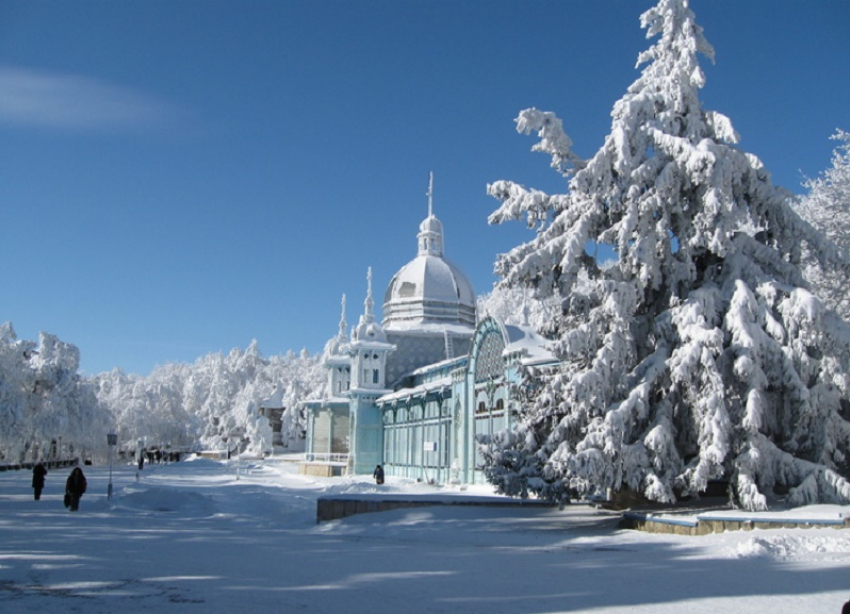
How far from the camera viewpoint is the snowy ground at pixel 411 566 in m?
8.33

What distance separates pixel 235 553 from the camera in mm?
12344

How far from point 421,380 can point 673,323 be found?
26.7m

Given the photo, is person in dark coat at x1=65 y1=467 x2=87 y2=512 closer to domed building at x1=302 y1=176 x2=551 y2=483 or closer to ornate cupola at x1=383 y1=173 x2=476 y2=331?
domed building at x1=302 y1=176 x2=551 y2=483

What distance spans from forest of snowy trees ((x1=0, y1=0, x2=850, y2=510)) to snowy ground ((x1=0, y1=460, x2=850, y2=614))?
5.46ft

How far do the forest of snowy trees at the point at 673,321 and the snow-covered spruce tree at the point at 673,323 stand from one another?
36 millimetres

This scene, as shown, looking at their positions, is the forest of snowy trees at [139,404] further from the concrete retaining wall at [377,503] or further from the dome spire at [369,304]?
the concrete retaining wall at [377,503]

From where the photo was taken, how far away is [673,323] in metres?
16.3

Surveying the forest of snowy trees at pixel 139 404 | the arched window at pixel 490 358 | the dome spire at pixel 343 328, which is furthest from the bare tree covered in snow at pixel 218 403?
the arched window at pixel 490 358

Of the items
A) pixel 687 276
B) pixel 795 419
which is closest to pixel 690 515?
pixel 795 419

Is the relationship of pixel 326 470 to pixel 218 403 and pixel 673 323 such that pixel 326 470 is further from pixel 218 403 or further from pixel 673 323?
pixel 218 403

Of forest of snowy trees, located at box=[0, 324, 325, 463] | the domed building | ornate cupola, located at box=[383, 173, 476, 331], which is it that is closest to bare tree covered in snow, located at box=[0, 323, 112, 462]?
forest of snowy trees, located at box=[0, 324, 325, 463]

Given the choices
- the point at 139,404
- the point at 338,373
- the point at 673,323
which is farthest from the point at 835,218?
the point at 139,404

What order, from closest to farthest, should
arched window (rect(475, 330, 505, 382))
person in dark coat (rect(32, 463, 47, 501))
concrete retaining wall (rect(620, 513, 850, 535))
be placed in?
concrete retaining wall (rect(620, 513, 850, 535)) → person in dark coat (rect(32, 463, 47, 501)) → arched window (rect(475, 330, 505, 382))

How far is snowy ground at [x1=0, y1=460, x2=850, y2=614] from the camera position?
27.3ft
